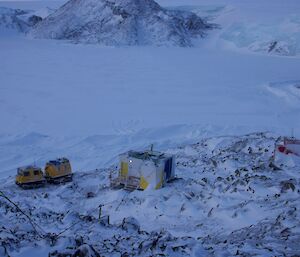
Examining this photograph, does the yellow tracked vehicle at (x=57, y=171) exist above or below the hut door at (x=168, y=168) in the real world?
below

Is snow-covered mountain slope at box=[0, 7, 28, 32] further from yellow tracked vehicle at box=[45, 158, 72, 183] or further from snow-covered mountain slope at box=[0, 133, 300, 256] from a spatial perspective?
yellow tracked vehicle at box=[45, 158, 72, 183]

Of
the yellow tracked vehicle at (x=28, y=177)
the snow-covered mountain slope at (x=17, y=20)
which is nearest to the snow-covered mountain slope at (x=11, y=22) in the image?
the snow-covered mountain slope at (x=17, y=20)

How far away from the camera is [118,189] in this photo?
1323 cm

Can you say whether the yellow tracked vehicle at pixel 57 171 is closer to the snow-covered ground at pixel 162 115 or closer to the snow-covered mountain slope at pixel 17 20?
the snow-covered ground at pixel 162 115

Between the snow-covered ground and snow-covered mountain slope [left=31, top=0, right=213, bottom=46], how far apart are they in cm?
582

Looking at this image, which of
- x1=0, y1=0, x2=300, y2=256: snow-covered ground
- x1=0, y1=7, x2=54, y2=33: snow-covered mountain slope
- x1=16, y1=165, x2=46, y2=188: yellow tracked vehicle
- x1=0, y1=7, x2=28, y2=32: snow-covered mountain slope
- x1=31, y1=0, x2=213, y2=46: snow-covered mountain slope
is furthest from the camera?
x1=0, y1=7, x2=54, y2=33: snow-covered mountain slope

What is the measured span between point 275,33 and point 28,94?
132 ft

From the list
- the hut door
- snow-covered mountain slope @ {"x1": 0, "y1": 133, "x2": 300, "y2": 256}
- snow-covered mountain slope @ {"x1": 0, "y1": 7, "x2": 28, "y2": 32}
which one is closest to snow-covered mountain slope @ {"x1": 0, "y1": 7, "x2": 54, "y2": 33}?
snow-covered mountain slope @ {"x1": 0, "y1": 7, "x2": 28, "y2": 32}

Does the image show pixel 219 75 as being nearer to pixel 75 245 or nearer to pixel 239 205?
pixel 239 205

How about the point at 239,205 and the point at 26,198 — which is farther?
the point at 26,198

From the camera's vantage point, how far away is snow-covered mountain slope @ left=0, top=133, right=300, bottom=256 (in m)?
6.72

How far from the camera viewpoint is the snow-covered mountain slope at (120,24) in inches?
2603

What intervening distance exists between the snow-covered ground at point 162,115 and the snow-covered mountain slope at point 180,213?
56 mm

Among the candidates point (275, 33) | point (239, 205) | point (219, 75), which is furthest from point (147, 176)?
point (275, 33)
